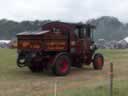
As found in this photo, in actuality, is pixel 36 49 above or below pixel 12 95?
above

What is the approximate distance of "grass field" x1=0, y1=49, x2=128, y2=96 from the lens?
1280 centimetres

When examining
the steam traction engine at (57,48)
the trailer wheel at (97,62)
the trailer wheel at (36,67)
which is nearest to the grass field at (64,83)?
the trailer wheel at (36,67)

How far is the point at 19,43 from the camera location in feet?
64.2

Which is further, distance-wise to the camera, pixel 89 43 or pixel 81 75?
pixel 89 43

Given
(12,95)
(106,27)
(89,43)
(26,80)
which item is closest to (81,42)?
(89,43)

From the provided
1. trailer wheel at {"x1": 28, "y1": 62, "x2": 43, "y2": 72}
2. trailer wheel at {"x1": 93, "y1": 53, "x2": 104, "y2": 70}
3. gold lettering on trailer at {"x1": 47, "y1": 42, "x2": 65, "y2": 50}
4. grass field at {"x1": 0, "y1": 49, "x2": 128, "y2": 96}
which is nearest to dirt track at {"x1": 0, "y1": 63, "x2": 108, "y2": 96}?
grass field at {"x1": 0, "y1": 49, "x2": 128, "y2": 96}

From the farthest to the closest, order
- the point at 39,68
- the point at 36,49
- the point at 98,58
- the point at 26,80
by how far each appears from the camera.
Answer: the point at 98,58
the point at 39,68
the point at 36,49
the point at 26,80

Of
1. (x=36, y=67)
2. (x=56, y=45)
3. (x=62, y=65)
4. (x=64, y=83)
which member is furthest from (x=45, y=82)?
(x=36, y=67)

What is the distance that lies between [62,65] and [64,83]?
283cm

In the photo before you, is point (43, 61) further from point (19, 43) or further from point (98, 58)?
point (98, 58)

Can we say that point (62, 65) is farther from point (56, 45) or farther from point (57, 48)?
point (56, 45)

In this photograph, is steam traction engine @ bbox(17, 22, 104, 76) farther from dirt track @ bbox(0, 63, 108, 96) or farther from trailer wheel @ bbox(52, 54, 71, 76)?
dirt track @ bbox(0, 63, 108, 96)

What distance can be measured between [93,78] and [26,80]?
308 cm

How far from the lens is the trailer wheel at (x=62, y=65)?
61.2 feet
